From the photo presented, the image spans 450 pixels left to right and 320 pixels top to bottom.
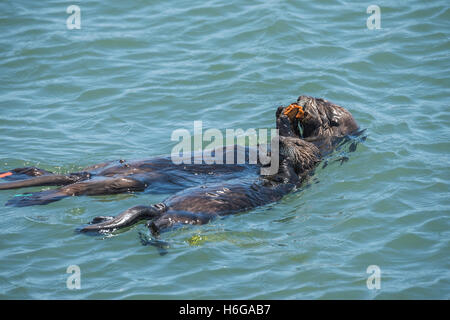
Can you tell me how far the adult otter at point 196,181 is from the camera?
5.25 metres

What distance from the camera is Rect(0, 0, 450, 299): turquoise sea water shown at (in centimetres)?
475

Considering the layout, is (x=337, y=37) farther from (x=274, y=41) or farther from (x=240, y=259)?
(x=240, y=259)

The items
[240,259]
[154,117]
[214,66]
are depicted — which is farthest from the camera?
[214,66]

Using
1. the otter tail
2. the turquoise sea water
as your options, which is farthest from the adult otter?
the turquoise sea water

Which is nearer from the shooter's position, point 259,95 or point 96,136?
point 96,136

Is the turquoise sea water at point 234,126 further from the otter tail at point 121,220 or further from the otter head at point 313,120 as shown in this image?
the otter head at point 313,120

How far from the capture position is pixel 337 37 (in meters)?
9.80

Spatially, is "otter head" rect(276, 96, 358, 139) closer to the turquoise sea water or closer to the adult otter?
the adult otter

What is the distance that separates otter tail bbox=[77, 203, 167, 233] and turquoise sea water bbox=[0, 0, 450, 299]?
5.8 inches

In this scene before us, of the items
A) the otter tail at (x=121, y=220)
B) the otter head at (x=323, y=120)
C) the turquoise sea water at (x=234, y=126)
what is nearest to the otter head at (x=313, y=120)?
the otter head at (x=323, y=120)

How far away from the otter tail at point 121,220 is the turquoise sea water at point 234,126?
15 centimetres

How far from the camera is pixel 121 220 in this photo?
16.4ft
